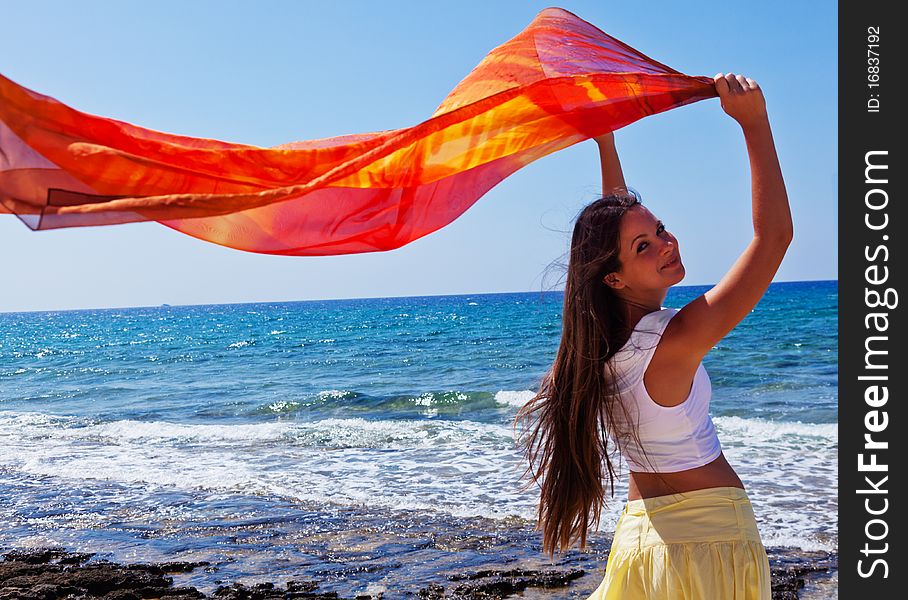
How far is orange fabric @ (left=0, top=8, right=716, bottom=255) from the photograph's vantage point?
2521 mm

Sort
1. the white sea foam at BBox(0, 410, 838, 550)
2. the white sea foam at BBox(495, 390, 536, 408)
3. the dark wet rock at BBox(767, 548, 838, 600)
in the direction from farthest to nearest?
the white sea foam at BBox(495, 390, 536, 408) < the white sea foam at BBox(0, 410, 838, 550) < the dark wet rock at BBox(767, 548, 838, 600)

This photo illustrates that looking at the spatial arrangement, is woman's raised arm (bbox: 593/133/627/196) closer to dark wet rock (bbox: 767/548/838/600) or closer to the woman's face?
the woman's face

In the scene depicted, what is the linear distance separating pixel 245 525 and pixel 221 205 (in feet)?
19.6

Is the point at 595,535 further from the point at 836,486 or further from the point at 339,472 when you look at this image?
the point at 339,472

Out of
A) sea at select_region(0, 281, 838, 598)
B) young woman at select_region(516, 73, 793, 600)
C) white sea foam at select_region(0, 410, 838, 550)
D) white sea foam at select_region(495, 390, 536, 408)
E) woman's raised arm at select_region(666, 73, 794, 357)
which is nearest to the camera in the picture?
woman's raised arm at select_region(666, 73, 794, 357)

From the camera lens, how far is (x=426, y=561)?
6.58 m

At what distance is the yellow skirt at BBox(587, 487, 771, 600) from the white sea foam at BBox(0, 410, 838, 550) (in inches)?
196

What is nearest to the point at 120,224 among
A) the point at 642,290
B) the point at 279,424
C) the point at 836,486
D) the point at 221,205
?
the point at 221,205

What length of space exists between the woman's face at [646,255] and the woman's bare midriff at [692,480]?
56 cm

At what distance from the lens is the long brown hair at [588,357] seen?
8.31 ft

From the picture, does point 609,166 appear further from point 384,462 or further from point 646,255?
point 384,462

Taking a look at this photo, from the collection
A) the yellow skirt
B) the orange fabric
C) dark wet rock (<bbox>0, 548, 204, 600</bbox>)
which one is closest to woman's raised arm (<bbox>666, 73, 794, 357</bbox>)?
the orange fabric

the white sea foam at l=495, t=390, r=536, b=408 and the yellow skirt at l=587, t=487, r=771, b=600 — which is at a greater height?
the yellow skirt at l=587, t=487, r=771, b=600
